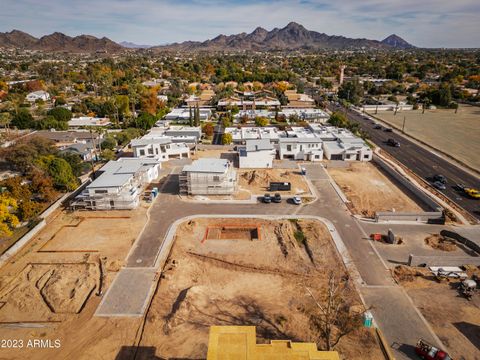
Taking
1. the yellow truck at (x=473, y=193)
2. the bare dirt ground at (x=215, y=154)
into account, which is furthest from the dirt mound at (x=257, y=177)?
the yellow truck at (x=473, y=193)

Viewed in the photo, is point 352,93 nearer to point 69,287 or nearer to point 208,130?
point 208,130

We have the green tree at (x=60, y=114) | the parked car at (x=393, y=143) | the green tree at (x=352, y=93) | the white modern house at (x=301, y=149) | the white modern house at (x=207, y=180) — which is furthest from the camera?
the green tree at (x=352, y=93)

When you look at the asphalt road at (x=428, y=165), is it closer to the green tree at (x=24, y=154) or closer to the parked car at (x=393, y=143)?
the parked car at (x=393, y=143)

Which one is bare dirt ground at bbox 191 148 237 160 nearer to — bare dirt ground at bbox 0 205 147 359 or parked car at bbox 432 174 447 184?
bare dirt ground at bbox 0 205 147 359

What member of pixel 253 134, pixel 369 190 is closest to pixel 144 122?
pixel 253 134

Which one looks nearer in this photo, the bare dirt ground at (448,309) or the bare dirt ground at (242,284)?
the bare dirt ground at (448,309)

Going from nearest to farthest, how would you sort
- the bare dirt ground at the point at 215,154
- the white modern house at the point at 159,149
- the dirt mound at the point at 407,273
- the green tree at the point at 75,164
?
the dirt mound at the point at 407,273 < the green tree at the point at 75,164 < the white modern house at the point at 159,149 < the bare dirt ground at the point at 215,154
